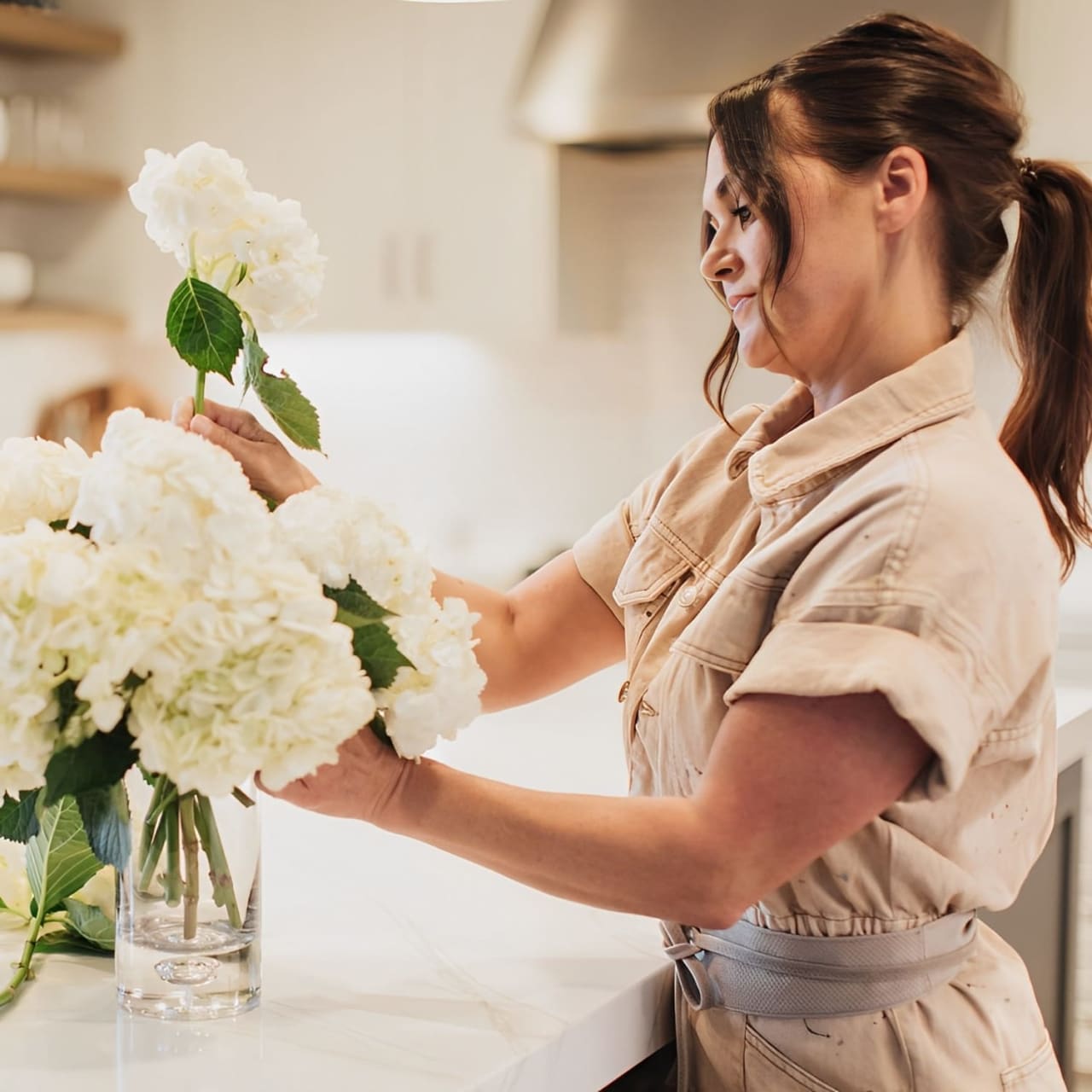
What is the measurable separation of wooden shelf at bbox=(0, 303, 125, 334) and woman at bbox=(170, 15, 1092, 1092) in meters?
2.26

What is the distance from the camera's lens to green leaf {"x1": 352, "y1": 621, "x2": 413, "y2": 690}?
84 cm

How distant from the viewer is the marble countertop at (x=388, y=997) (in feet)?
2.90

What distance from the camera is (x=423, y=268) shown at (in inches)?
113

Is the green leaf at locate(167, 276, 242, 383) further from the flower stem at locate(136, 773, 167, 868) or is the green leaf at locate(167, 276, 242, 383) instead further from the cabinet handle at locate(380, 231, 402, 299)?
the cabinet handle at locate(380, 231, 402, 299)

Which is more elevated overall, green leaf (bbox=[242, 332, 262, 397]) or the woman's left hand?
green leaf (bbox=[242, 332, 262, 397])

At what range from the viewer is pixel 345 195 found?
2.93 meters

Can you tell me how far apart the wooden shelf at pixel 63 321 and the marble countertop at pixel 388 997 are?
2.20 meters

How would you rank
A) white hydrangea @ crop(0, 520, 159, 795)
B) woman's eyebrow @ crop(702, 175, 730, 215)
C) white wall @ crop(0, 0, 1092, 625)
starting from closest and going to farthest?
white hydrangea @ crop(0, 520, 159, 795) < woman's eyebrow @ crop(702, 175, 730, 215) < white wall @ crop(0, 0, 1092, 625)

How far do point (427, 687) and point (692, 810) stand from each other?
18 cm

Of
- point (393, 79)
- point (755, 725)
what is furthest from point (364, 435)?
point (755, 725)

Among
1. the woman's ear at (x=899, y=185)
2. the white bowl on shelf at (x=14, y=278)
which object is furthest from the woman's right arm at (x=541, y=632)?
the white bowl on shelf at (x=14, y=278)

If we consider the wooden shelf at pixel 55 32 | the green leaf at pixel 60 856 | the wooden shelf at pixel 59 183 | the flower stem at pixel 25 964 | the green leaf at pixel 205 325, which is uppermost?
the wooden shelf at pixel 55 32

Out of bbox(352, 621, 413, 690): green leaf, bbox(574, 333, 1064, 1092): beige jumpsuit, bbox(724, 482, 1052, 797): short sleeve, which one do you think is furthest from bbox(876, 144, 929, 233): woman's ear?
bbox(352, 621, 413, 690): green leaf

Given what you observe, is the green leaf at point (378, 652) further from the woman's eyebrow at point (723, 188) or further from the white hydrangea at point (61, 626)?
→ the woman's eyebrow at point (723, 188)
